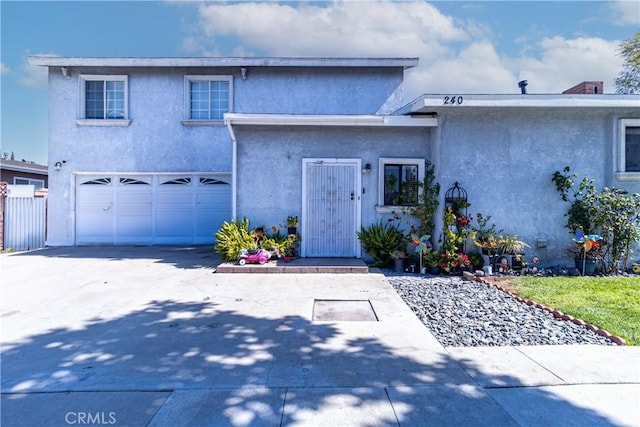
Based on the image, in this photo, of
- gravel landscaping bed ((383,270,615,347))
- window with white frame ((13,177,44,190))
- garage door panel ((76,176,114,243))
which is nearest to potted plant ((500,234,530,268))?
gravel landscaping bed ((383,270,615,347))

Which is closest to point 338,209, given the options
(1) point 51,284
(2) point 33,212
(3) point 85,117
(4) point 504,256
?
(4) point 504,256

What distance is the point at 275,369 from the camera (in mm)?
3311

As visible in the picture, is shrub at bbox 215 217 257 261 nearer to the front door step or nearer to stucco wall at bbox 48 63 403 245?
the front door step

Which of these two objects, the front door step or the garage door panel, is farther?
the garage door panel

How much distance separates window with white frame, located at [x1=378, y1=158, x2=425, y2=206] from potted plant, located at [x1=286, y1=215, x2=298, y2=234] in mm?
2107

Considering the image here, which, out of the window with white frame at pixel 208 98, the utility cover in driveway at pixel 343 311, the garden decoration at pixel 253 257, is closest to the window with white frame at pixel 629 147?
the utility cover in driveway at pixel 343 311

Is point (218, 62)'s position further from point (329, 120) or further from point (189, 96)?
point (329, 120)

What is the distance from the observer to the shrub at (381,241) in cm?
847

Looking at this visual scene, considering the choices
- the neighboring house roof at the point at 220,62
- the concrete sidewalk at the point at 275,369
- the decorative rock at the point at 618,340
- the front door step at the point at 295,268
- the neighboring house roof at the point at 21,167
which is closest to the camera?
the concrete sidewalk at the point at 275,369

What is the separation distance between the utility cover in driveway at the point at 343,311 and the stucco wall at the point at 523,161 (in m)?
4.10

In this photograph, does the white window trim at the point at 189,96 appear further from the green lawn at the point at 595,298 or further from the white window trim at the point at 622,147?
the white window trim at the point at 622,147

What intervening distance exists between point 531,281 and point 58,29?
50.1 ft

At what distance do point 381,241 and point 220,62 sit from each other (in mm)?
7787

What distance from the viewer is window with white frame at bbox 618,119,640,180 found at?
798 cm
